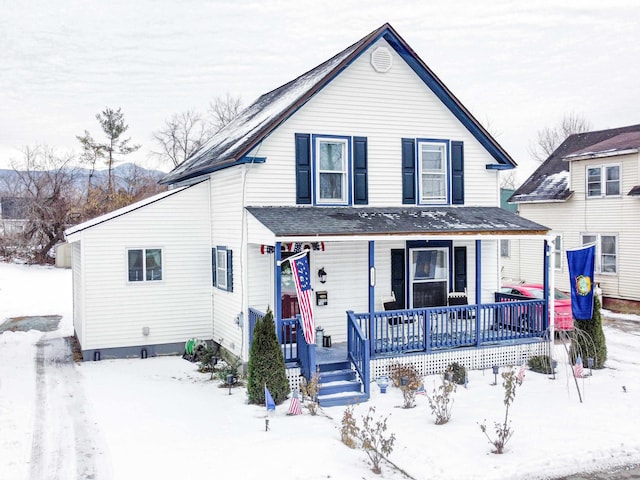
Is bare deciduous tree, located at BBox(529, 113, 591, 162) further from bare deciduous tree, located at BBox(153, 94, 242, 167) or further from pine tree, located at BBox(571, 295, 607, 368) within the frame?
pine tree, located at BBox(571, 295, 607, 368)

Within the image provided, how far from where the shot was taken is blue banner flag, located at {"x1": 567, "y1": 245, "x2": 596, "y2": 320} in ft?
43.9

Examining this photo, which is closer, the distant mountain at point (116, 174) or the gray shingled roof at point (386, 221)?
the gray shingled roof at point (386, 221)

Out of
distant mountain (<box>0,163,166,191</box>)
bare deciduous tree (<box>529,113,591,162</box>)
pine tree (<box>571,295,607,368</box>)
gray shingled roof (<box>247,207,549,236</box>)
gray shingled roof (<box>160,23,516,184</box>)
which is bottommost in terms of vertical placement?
pine tree (<box>571,295,607,368</box>)

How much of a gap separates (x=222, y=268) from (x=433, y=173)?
615 cm

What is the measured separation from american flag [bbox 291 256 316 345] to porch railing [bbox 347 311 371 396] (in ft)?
3.16

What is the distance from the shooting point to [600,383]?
42.3ft

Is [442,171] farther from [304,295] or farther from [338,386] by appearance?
[338,386]

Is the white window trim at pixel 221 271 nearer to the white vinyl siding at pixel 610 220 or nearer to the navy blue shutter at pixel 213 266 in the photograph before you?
the navy blue shutter at pixel 213 266

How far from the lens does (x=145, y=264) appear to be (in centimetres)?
1548

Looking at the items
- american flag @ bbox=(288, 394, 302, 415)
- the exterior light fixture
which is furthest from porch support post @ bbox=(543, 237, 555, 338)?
american flag @ bbox=(288, 394, 302, 415)

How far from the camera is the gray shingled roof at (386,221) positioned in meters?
12.6

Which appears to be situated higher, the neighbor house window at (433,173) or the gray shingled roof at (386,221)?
the neighbor house window at (433,173)

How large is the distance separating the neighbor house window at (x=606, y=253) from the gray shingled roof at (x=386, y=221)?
11.0 m

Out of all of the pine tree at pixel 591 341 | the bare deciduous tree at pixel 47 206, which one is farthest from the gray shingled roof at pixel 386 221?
the bare deciduous tree at pixel 47 206
